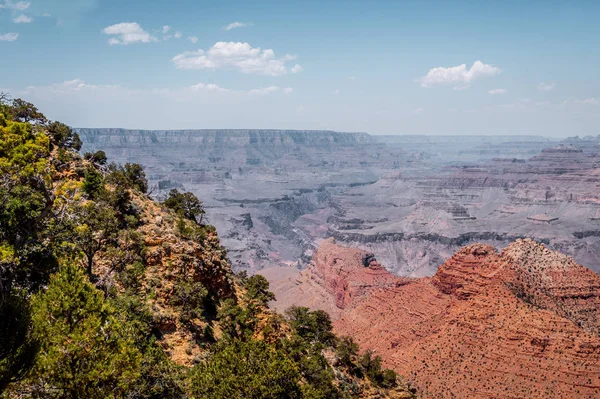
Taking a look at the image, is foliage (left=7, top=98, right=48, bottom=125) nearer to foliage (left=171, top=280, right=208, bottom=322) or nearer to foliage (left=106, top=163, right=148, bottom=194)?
foliage (left=106, top=163, right=148, bottom=194)

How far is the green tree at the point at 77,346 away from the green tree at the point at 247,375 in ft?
14.4

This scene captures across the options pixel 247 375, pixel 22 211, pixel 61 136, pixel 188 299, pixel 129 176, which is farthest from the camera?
pixel 129 176

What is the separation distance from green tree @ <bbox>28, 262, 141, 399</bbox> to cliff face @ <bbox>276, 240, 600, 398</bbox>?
1688 inches

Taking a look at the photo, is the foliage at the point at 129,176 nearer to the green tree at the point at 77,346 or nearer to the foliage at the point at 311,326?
the foliage at the point at 311,326

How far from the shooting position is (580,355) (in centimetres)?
4766

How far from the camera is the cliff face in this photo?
47.6 meters

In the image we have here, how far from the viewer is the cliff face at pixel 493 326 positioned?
47.6 meters

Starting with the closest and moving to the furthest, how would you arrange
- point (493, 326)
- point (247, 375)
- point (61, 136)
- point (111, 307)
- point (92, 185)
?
point (111, 307) → point (247, 375) → point (92, 185) → point (61, 136) → point (493, 326)

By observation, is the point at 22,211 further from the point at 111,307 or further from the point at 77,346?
the point at 77,346

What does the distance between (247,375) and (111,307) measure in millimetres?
7035

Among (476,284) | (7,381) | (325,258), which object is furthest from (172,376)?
(325,258)

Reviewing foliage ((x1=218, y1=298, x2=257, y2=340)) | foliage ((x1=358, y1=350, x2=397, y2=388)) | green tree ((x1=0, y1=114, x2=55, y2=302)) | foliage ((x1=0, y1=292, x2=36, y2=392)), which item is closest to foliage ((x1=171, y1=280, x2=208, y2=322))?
foliage ((x1=218, y1=298, x2=257, y2=340))

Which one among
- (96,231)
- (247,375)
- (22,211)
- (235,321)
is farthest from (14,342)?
(235,321)

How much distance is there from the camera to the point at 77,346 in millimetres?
14633
